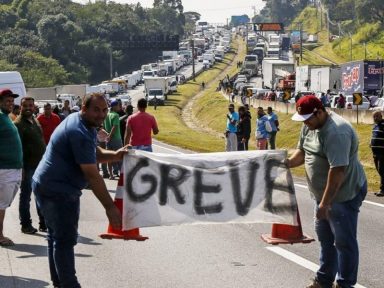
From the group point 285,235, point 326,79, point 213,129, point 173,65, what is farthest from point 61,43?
point 285,235

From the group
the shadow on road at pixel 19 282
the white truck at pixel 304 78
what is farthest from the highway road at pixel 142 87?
the shadow on road at pixel 19 282

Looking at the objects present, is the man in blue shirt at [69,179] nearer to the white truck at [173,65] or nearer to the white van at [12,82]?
the white van at [12,82]

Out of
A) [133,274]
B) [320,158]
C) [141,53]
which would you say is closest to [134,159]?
[133,274]

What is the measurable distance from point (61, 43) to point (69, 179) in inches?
5495

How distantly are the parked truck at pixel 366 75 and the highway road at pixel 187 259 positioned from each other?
1577 inches

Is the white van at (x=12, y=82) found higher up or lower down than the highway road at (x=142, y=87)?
higher up

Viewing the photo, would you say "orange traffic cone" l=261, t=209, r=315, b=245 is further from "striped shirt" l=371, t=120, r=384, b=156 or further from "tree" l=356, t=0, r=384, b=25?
"tree" l=356, t=0, r=384, b=25

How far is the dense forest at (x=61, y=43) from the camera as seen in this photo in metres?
126

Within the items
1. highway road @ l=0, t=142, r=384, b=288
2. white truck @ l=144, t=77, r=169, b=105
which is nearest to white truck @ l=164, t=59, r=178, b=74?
white truck @ l=144, t=77, r=169, b=105

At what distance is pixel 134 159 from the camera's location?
29.7ft

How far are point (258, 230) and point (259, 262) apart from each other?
244cm

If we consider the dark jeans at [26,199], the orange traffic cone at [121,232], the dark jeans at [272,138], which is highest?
the orange traffic cone at [121,232]

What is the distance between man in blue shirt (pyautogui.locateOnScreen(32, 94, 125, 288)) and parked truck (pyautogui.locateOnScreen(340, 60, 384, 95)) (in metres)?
45.3

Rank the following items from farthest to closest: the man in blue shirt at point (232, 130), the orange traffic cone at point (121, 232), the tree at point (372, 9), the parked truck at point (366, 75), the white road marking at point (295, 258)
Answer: the tree at point (372, 9) < the parked truck at point (366, 75) < the man in blue shirt at point (232, 130) < the white road marking at point (295, 258) < the orange traffic cone at point (121, 232)
